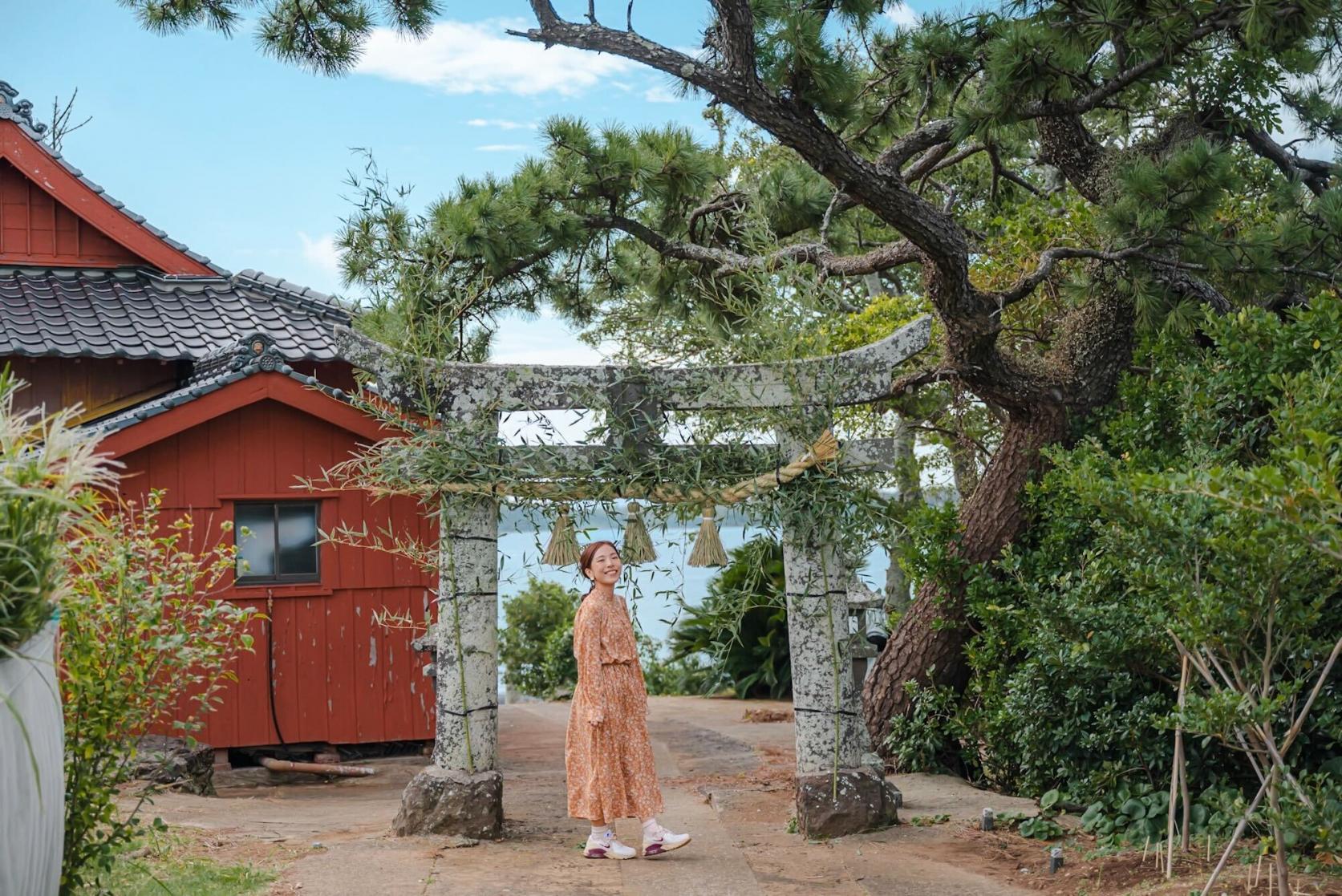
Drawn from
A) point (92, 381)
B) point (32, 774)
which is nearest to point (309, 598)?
point (92, 381)

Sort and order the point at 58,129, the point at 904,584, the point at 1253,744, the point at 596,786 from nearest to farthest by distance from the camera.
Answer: the point at 1253,744 → the point at 596,786 → the point at 904,584 → the point at 58,129

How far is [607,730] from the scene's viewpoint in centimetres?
695

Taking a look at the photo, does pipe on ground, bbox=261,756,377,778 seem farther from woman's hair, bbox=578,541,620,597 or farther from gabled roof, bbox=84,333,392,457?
woman's hair, bbox=578,541,620,597

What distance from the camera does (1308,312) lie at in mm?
7500

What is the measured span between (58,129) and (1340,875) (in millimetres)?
→ 23412

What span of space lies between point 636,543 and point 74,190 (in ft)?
28.0

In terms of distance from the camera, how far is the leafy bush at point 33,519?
4.21 metres

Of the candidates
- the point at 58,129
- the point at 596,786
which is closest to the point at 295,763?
the point at 596,786

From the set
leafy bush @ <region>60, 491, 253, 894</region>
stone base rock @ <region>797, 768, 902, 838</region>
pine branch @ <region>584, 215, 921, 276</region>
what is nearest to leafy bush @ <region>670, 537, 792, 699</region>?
pine branch @ <region>584, 215, 921, 276</region>

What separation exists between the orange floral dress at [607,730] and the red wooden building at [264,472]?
3.83m

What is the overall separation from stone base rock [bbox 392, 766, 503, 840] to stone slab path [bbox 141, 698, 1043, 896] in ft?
0.36

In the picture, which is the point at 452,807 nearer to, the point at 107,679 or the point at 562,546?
the point at 562,546

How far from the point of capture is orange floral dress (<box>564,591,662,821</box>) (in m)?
6.88

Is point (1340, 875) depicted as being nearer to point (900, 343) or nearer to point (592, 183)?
point (900, 343)
